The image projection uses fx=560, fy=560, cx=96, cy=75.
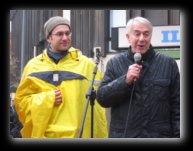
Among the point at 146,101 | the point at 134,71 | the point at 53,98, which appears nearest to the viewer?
the point at 134,71

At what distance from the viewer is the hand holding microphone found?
2.70 meters

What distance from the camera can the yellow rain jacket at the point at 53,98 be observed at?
323 cm

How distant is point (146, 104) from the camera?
2.82m

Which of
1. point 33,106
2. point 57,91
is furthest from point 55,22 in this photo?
point 33,106

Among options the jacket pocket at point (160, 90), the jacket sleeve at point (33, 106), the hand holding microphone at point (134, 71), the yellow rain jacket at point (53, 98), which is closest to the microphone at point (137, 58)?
the hand holding microphone at point (134, 71)

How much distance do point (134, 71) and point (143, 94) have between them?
181mm

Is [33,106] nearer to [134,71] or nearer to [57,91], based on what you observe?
[57,91]

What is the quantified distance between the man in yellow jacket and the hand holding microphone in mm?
459

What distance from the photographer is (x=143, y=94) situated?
2.83 metres

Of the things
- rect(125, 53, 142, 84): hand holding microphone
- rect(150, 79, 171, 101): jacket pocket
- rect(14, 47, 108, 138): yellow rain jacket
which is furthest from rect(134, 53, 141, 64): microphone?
rect(14, 47, 108, 138): yellow rain jacket

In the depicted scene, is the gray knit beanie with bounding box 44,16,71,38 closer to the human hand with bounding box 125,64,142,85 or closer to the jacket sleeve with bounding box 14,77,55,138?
the jacket sleeve with bounding box 14,77,55,138

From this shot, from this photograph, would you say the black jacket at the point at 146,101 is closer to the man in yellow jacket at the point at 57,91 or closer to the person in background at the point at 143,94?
the person in background at the point at 143,94
